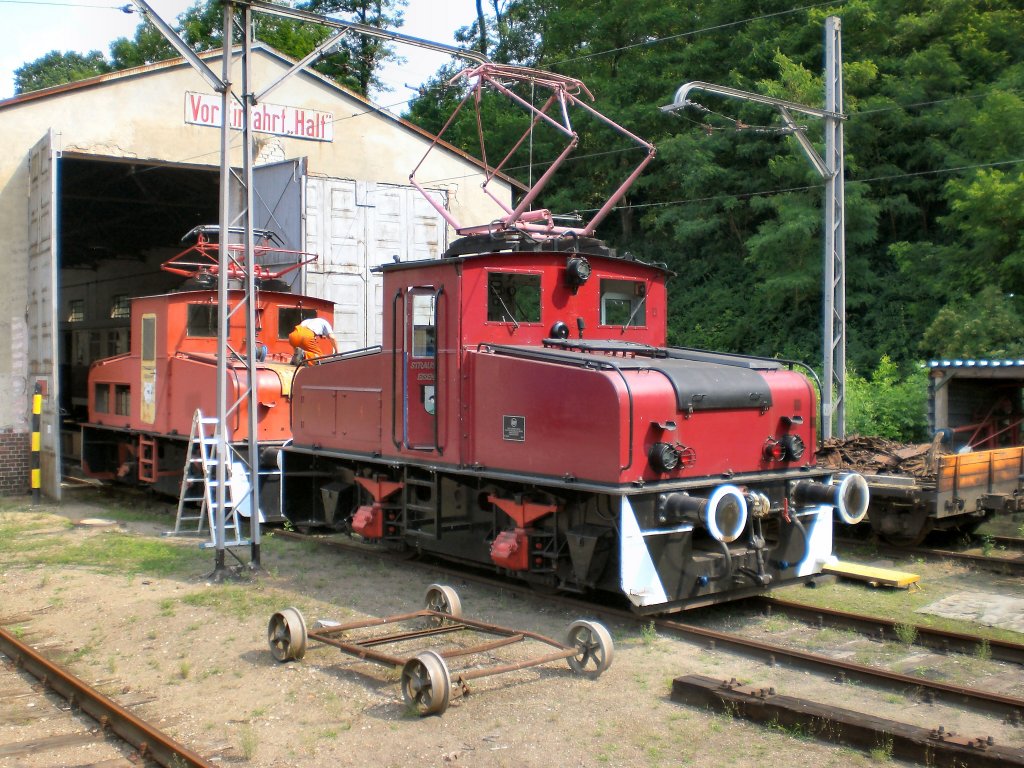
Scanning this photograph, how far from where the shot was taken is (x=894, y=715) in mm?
5566

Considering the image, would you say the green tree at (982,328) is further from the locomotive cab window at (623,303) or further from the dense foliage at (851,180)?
the locomotive cab window at (623,303)

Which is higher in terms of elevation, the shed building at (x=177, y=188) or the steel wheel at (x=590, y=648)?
the shed building at (x=177, y=188)

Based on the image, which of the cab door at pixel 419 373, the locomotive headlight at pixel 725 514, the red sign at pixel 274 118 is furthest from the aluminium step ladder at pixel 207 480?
the red sign at pixel 274 118

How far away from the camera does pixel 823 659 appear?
6398 millimetres

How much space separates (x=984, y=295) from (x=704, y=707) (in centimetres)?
1612

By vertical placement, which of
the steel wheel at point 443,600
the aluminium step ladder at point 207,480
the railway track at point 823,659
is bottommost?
the railway track at point 823,659

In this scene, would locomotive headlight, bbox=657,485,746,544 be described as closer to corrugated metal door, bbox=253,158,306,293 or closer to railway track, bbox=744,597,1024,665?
railway track, bbox=744,597,1024,665

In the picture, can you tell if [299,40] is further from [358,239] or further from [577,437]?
[577,437]

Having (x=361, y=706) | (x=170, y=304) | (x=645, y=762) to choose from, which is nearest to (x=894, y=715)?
(x=645, y=762)

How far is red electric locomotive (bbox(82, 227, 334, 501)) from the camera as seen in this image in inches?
503

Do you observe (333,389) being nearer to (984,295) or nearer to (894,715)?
(894,715)

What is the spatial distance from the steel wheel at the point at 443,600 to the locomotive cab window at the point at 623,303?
9.34ft

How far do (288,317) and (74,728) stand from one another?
29.4ft

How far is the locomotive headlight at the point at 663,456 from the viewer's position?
7034 millimetres
